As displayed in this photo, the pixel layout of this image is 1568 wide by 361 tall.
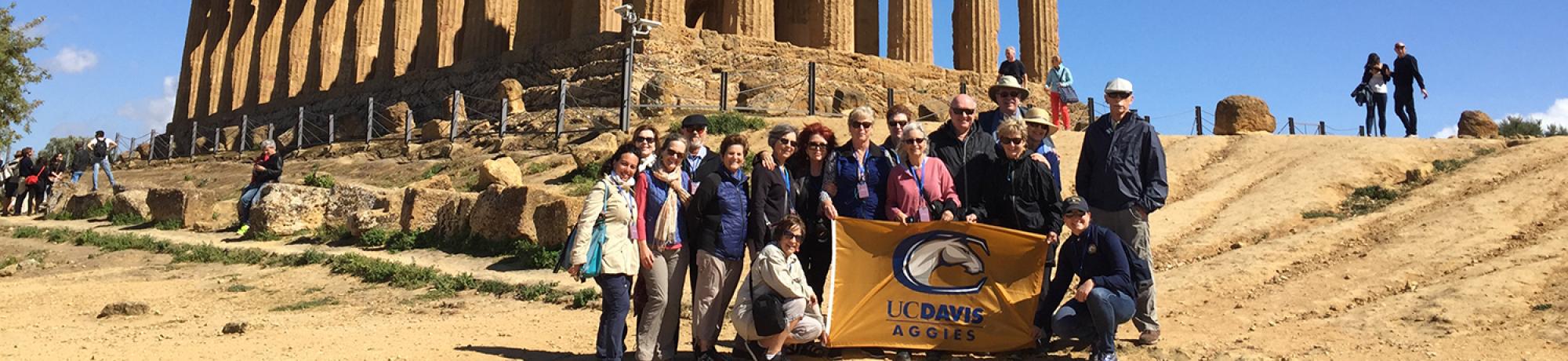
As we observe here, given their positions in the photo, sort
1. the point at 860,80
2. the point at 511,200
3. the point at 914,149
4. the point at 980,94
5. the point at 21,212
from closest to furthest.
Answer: the point at 914,149, the point at 511,200, the point at 21,212, the point at 860,80, the point at 980,94

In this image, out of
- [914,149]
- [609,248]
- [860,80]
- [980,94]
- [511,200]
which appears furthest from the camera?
[980,94]

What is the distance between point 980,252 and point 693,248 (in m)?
1.74

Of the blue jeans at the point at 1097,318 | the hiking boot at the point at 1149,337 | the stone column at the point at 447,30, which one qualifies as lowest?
the hiking boot at the point at 1149,337

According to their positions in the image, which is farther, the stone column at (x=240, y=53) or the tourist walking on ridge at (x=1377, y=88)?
the stone column at (x=240, y=53)

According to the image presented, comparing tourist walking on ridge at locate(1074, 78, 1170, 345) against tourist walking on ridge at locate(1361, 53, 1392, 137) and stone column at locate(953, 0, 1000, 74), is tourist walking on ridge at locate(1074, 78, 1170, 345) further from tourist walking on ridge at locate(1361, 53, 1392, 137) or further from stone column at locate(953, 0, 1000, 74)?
stone column at locate(953, 0, 1000, 74)

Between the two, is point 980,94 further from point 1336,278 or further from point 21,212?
point 21,212

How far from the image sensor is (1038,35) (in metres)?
30.1

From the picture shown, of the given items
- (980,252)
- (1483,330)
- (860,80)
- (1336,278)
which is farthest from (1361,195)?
(860,80)

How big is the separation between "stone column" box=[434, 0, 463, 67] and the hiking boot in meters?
29.1

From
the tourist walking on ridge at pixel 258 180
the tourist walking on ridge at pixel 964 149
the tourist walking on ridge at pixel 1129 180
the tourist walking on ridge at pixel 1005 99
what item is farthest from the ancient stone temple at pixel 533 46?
the tourist walking on ridge at pixel 1129 180

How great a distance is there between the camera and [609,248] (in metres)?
5.69

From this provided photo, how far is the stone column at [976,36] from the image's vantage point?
94.7ft

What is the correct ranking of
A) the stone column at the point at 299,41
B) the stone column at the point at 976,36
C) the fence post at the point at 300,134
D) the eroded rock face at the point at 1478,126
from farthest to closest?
the stone column at the point at 299,41
the stone column at the point at 976,36
the fence post at the point at 300,134
the eroded rock face at the point at 1478,126

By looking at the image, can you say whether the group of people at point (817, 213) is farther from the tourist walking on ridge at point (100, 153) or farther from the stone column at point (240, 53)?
the stone column at point (240, 53)
